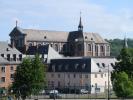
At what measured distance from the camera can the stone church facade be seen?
470 feet

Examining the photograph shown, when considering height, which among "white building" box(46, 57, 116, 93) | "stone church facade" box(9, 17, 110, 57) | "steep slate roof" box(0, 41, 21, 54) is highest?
"stone church facade" box(9, 17, 110, 57)

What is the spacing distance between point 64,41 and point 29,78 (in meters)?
78.4

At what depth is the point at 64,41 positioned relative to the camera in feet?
497

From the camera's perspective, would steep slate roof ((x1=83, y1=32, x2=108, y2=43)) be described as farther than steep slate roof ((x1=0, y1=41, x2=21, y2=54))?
Yes

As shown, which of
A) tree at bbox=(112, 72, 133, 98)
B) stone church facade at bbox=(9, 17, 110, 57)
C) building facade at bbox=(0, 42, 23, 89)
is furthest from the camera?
stone church facade at bbox=(9, 17, 110, 57)

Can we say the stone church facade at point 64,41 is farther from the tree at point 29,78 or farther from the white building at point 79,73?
the tree at point 29,78

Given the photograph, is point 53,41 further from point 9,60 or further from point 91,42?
point 9,60

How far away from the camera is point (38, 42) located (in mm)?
144500

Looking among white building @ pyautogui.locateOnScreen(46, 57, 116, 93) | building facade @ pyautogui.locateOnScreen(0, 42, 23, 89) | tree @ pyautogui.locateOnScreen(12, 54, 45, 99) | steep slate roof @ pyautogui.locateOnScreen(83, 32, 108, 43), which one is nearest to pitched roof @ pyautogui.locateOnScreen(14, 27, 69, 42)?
steep slate roof @ pyautogui.locateOnScreen(83, 32, 108, 43)

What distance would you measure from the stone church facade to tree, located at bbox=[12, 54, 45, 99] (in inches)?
2519

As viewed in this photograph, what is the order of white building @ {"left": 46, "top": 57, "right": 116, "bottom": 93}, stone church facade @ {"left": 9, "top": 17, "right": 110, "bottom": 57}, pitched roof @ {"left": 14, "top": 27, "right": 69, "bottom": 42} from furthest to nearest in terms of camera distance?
1. pitched roof @ {"left": 14, "top": 27, "right": 69, "bottom": 42}
2. stone church facade @ {"left": 9, "top": 17, "right": 110, "bottom": 57}
3. white building @ {"left": 46, "top": 57, "right": 116, "bottom": 93}

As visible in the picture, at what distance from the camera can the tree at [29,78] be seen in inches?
2884

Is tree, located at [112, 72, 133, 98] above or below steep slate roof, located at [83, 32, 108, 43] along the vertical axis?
below

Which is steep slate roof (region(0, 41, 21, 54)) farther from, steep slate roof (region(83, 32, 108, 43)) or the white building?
steep slate roof (region(83, 32, 108, 43))
